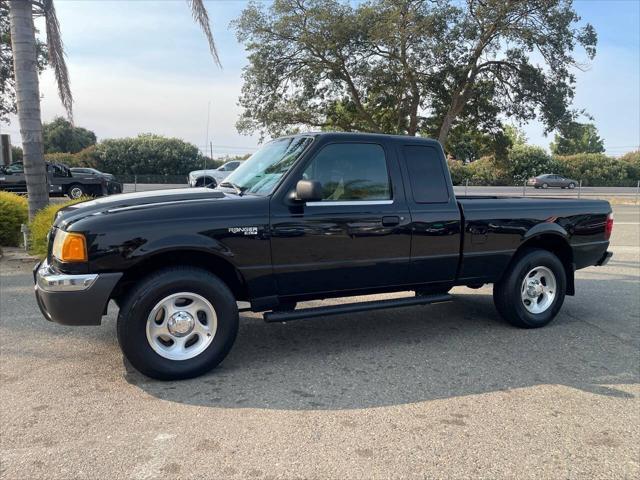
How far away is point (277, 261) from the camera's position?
13.8 feet

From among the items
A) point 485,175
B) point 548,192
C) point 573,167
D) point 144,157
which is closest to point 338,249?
point 548,192

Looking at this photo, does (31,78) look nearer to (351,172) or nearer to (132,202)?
(132,202)

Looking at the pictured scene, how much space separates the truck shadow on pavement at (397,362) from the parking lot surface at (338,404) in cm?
2

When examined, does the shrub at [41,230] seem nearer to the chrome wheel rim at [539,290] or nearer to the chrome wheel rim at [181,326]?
the chrome wheel rim at [181,326]

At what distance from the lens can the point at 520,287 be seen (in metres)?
5.30

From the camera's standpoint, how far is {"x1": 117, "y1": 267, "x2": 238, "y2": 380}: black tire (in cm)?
376

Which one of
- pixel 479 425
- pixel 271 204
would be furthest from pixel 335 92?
pixel 479 425

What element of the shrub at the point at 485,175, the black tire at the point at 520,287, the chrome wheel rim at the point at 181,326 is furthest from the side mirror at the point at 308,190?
the shrub at the point at 485,175

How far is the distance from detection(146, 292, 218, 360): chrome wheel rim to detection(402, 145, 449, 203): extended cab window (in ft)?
7.15

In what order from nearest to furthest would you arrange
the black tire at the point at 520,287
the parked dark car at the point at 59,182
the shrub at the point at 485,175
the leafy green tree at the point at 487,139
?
the black tire at the point at 520,287 < the leafy green tree at the point at 487,139 < the parked dark car at the point at 59,182 < the shrub at the point at 485,175

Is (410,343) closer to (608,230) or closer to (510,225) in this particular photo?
(510,225)

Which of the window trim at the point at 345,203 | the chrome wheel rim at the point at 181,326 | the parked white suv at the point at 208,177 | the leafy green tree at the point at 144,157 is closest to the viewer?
the chrome wheel rim at the point at 181,326

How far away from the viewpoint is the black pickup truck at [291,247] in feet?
12.3

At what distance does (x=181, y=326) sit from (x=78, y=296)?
0.76m
